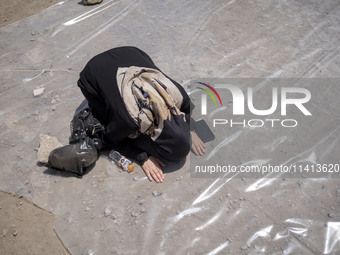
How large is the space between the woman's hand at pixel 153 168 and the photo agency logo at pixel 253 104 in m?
0.58

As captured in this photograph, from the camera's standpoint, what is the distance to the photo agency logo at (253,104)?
2615 millimetres

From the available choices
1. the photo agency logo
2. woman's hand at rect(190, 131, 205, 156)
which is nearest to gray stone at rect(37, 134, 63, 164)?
woman's hand at rect(190, 131, 205, 156)

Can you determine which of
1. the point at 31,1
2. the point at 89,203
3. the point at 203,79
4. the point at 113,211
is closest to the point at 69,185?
the point at 89,203

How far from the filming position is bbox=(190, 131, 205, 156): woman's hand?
8.02 ft

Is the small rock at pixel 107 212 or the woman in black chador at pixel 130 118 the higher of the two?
the woman in black chador at pixel 130 118

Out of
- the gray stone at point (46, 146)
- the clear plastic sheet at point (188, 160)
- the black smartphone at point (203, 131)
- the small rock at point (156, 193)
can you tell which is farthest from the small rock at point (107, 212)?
the black smartphone at point (203, 131)

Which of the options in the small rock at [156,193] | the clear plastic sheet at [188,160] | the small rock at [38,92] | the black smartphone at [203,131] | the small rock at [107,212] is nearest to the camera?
the clear plastic sheet at [188,160]

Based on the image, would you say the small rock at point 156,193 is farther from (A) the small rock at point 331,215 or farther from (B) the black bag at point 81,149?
(A) the small rock at point 331,215

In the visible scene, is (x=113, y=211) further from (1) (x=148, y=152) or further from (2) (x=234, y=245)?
(2) (x=234, y=245)

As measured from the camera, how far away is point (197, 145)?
2455 mm

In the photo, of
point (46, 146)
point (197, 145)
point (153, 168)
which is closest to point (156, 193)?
point (153, 168)

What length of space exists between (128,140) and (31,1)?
9.75 feet

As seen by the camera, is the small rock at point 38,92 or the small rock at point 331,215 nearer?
the small rock at point 331,215

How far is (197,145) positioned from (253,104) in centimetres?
66
